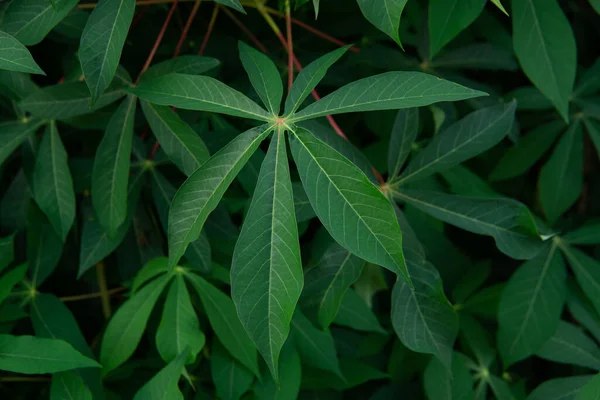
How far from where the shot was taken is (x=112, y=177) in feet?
3.77

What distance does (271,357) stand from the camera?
0.89 meters

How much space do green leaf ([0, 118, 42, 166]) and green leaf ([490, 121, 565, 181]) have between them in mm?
1000

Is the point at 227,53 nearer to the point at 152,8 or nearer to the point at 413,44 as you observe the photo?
the point at 152,8

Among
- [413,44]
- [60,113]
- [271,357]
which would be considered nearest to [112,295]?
[60,113]

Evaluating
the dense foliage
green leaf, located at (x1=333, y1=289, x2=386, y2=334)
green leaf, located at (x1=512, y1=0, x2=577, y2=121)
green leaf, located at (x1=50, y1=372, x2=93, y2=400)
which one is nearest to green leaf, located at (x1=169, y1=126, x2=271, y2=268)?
the dense foliage

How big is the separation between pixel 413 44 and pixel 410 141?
0.45 m

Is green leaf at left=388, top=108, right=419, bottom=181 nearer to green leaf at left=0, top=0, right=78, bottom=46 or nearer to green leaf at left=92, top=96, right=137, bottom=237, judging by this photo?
green leaf at left=92, top=96, right=137, bottom=237

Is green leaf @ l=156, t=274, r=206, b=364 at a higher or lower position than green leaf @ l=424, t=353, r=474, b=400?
higher

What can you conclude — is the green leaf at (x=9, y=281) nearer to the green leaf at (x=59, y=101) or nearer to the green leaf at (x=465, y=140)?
the green leaf at (x=59, y=101)

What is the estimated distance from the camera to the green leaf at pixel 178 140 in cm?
110

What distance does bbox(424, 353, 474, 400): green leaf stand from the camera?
1.33 meters

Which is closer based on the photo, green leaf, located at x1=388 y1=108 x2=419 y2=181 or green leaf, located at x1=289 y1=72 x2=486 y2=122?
green leaf, located at x1=289 y1=72 x2=486 y2=122

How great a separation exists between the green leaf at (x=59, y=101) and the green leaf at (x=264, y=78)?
11.4 inches

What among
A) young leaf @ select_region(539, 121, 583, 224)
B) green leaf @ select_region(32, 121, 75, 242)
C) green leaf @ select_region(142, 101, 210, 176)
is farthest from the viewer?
young leaf @ select_region(539, 121, 583, 224)
